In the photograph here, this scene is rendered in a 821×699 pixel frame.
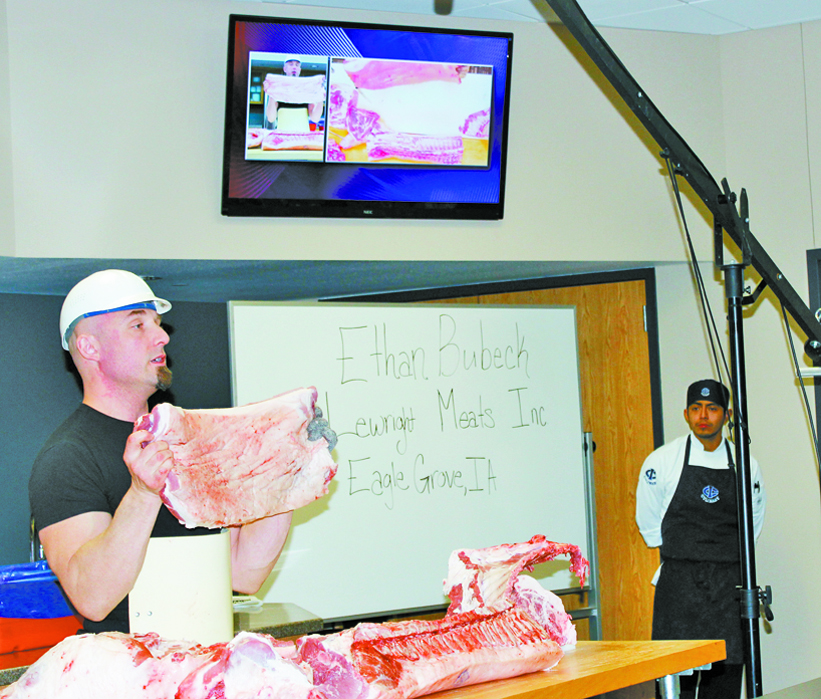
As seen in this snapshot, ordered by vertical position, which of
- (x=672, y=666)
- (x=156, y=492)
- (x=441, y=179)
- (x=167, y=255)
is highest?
(x=441, y=179)

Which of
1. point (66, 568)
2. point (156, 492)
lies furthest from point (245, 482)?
point (66, 568)

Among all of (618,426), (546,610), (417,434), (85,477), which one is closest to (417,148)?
(417,434)

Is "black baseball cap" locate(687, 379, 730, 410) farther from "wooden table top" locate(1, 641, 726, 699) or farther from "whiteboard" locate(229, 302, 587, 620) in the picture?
"wooden table top" locate(1, 641, 726, 699)

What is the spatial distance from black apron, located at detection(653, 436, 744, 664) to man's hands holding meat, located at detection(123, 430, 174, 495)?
2644mm

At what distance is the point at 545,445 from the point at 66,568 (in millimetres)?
2422

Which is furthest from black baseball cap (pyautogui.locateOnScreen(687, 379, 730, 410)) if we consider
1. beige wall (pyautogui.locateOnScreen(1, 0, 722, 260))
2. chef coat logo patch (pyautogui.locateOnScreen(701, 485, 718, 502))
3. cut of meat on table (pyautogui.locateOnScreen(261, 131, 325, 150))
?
cut of meat on table (pyautogui.locateOnScreen(261, 131, 325, 150))

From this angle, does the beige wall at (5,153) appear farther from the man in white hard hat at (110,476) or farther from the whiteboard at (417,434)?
the man in white hard hat at (110,476)

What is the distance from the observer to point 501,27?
3.71 metres

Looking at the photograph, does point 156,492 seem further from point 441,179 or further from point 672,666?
point 441,179

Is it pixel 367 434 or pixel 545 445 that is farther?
pixel 545 445

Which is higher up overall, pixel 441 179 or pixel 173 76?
pixel 173 76

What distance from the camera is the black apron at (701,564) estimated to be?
3.67 meters

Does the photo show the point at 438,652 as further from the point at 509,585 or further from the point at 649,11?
the point at 649,11

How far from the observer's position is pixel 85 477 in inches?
70.4
